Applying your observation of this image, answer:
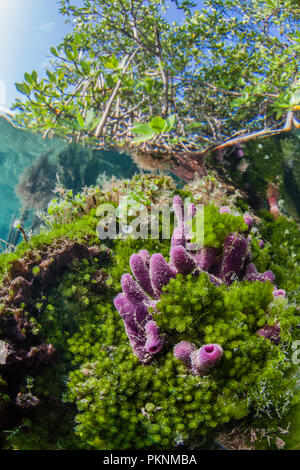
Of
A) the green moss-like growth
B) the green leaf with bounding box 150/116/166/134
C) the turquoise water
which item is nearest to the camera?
the green moss-like growth

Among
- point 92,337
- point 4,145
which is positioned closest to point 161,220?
point 92,337

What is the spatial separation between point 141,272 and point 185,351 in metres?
0.77

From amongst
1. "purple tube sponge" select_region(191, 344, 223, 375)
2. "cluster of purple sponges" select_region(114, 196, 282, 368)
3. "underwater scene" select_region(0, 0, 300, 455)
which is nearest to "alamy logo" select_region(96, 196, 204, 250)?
"underwater scene" select_region(0, 0, 300, 455)

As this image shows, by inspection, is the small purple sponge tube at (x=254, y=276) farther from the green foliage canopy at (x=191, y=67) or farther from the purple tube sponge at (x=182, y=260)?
the green foliage canopy at (x=191, y=67)

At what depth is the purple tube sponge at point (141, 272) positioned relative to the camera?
240 cm

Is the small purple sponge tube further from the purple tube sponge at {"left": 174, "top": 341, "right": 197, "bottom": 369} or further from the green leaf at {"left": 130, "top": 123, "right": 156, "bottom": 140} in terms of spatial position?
the green leaf at {"left": 130, "top": 123, "right": 156, "bottom": 140}

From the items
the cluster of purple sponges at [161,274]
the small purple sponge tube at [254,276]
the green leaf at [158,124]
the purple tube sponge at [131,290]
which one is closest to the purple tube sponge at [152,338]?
the cluster of purple sponges at [161,274]

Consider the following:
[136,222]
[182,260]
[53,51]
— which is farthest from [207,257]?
[53,51]

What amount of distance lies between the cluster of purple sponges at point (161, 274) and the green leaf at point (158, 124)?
1.33 metres

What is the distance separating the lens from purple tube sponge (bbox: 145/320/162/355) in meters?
2.02

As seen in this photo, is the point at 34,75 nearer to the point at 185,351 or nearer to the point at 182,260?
the point at 182,260

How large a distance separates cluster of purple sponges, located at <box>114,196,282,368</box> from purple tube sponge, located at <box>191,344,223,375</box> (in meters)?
0.02

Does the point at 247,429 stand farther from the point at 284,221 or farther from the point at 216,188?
the point at 284,221

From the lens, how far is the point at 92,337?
265cm
